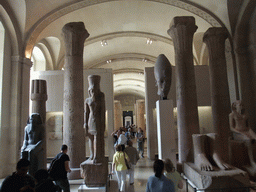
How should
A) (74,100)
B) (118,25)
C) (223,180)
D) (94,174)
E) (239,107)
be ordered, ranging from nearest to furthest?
(223,180) → (94,174) → (239,107) → (74,100) → (118,25)

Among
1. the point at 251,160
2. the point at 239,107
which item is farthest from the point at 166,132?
the point at 239,107

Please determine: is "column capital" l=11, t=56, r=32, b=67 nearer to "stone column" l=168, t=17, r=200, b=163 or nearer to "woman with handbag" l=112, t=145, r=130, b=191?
"stone column" l=168, t=17, r=200, b=163

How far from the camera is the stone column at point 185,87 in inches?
295

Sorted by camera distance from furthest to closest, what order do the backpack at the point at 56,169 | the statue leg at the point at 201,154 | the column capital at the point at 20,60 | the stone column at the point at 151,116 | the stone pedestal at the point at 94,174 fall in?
the stone column at the point at 151,116 → the column capital at the point at 20,60 → the stone pedestal at the point at 94,174 → the statue leg at the point at 201,154 → the backpack at the point at 56,169

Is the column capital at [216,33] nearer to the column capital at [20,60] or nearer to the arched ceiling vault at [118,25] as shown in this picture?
the arched ceiling vault at [118,25]

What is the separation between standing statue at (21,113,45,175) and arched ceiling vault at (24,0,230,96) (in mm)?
5186

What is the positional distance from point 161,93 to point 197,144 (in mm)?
1799

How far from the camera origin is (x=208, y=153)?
5.68 metres

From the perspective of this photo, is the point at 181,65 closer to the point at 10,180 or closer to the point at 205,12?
the point at 205,12

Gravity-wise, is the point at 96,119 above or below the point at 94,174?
above

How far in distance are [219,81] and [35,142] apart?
7.01 m

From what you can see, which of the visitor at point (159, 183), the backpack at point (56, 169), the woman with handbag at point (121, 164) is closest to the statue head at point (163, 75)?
the woman with handbag at point (121, 164)

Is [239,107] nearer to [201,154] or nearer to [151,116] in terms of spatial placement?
[201,154]

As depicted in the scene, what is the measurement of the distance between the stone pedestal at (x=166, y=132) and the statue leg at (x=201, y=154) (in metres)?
0.70
